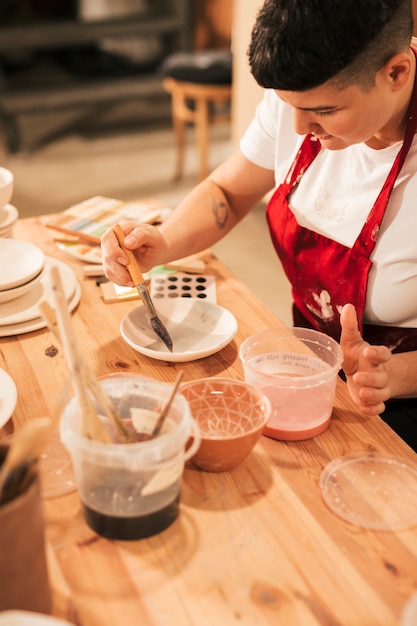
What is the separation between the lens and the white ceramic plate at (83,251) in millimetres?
1521

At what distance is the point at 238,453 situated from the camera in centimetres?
93

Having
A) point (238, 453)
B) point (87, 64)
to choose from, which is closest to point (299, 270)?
point (238, 453)

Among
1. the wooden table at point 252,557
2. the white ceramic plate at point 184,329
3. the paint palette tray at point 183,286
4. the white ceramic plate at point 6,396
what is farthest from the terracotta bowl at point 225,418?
the paint palette tray at point 183,286

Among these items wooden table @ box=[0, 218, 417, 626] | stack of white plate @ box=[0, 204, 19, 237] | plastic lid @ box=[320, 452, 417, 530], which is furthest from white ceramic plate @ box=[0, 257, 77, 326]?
plastic lid @ box=[320, 452, 417, 530]

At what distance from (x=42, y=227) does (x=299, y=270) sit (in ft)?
2.11

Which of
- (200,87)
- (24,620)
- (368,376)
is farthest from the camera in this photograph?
(200,87)

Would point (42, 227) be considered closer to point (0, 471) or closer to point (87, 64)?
point (0, 471)

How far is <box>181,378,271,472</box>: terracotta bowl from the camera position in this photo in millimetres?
920

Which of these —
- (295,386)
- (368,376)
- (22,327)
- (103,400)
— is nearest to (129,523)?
(103,400)

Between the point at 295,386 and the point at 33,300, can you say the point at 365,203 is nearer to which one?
the point at 295,386

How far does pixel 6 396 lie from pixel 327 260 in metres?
0.66

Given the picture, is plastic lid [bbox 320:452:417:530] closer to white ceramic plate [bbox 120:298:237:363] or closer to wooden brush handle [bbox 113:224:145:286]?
white ceramic plate [bbox 120:298:237:363]

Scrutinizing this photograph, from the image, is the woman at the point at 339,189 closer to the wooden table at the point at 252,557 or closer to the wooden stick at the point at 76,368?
the wooden table at the point at 252,557

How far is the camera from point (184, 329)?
1.29 metres
